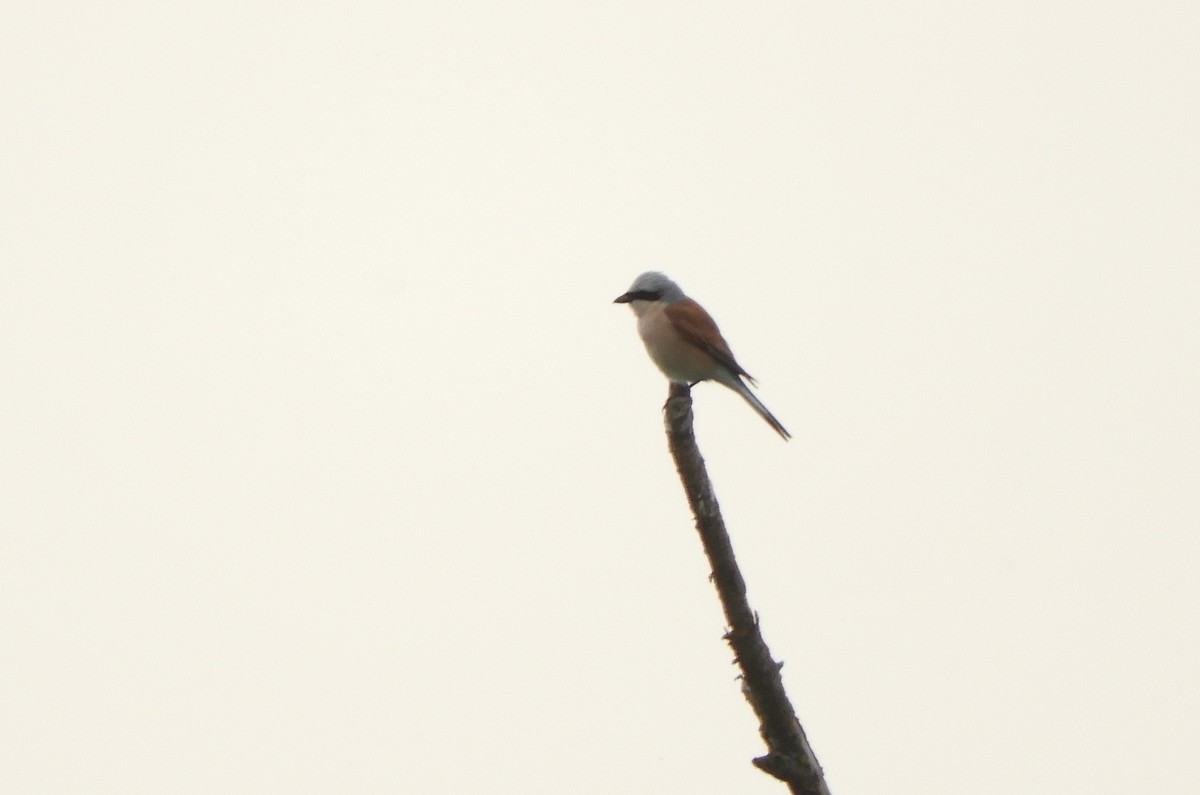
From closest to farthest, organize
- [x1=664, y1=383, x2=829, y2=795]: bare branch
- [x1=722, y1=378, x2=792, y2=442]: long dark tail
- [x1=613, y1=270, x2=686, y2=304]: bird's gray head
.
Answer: [x1=664, y1=383, x2=829, y2=795]: bare branch → [x1=722, y1=378, x2=792, y2=442]: long dark tail → [x1=613, y1=270, x2=686, y2=304]: bird's gray head

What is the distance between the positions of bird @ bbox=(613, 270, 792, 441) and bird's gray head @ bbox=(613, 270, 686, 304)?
0.79 ft

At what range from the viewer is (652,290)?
8281mm

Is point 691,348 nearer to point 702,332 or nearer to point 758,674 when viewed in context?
point 702,332

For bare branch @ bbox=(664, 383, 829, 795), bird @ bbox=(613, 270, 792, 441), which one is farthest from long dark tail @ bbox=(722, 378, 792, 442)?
bare branch @ bbox=(664, 383, 829, 795)

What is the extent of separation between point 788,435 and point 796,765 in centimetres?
298

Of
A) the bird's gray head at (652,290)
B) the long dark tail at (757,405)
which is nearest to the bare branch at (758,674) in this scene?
the long dark tail at (757,405)

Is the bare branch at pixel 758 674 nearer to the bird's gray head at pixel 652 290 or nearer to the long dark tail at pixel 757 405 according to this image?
the long dark tail at pixel 757 405

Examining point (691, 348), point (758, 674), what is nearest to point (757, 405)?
point (691, 348)

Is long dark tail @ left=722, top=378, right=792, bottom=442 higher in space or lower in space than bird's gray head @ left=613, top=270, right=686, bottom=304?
lower

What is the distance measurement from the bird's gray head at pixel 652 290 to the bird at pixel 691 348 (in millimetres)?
242

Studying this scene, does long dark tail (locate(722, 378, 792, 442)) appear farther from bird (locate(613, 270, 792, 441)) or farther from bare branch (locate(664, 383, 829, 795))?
bare branch (locate(664, 383, 829, 795))

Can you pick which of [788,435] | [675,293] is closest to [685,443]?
[788,435]

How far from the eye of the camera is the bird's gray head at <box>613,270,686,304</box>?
823 cm

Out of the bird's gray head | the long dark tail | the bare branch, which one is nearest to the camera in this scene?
the bare branch
